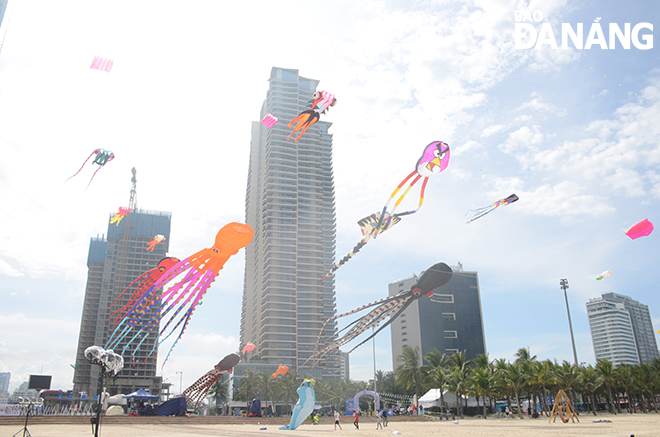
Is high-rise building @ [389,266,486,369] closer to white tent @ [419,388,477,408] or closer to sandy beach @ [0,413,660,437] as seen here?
white tent @ [419,388,477,408]

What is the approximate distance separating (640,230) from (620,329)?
14364 cm

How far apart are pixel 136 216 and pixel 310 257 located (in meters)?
44.8

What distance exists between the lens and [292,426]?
100 ft

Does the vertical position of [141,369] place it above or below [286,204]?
below

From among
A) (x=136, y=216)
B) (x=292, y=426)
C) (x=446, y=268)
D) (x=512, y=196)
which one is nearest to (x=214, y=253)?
(x=292, y=426)

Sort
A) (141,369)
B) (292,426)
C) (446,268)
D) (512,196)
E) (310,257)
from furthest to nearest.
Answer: (310,257) < (141,369) < (446,268) < (512,196) < (292,426)

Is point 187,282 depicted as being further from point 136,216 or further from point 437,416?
point 136,216

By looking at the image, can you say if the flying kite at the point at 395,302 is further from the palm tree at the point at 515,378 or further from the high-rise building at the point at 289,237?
the high-rise building at the point at 289,237

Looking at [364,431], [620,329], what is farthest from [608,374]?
[620,329]

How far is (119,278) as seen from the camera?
367 ft

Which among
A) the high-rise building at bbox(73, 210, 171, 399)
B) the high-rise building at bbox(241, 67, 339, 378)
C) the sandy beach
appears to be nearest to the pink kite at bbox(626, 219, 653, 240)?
the sandy beach

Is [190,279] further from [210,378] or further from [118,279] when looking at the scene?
[118,279]

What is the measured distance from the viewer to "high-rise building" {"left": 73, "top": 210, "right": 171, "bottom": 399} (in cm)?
10725

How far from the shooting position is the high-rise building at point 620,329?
149 metres
